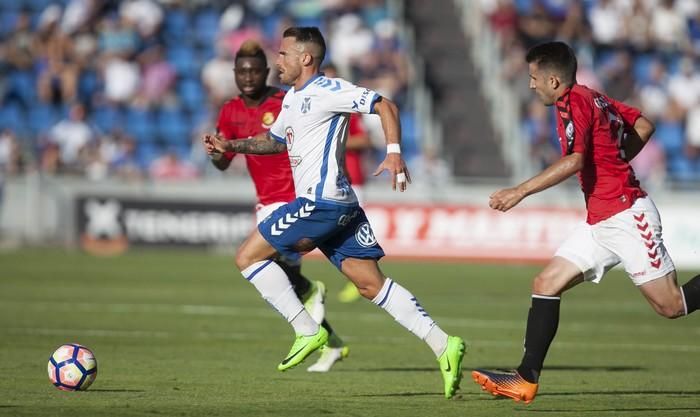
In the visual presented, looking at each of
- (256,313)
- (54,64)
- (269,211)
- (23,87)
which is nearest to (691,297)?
(269,211)

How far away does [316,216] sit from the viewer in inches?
351

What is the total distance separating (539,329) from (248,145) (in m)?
2.54

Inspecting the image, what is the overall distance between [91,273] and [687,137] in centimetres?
1519

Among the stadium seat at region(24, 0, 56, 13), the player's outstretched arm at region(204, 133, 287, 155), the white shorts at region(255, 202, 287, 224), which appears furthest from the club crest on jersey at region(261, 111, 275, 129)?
the stadium seat at region(24, 0, 56, 13)

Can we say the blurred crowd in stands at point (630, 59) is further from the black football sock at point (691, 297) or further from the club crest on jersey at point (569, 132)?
the club crest on jersey at point (569, 132)

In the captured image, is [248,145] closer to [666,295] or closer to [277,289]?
[277,289]

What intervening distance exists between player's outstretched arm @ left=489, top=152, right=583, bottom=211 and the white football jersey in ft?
4.16

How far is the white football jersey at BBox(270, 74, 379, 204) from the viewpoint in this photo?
889cm

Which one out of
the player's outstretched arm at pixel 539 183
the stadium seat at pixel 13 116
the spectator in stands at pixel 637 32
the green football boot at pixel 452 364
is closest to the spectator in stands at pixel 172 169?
the stadium seat at pixel 13 116

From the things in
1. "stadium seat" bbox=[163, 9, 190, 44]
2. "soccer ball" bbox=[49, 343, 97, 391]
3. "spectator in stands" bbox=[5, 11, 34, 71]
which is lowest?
"soccer ball" bbox=[49, 343, 97, 391]

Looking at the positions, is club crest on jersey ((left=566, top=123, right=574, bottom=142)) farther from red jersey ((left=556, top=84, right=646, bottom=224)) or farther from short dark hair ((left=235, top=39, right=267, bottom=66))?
short dark hair ((left=235, top=39, right=267, bottom=66))

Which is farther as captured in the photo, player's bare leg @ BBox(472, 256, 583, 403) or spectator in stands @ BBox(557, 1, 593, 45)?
spectator in stands @ BBox(557, 1, 593, 45)

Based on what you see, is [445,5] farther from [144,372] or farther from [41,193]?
[144,372]

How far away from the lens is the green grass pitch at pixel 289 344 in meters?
8.37
